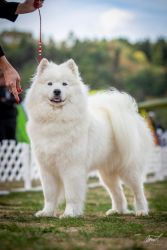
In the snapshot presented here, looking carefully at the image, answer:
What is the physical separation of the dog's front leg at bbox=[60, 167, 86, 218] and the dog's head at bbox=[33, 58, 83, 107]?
75 centimetres

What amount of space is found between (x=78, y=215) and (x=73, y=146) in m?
0.70

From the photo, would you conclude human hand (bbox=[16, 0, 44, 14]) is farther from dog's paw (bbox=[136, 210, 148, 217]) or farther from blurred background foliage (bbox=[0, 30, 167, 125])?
blurred background foliage (bbox=[0, 30, 167, 125])

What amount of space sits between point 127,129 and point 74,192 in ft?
3.41

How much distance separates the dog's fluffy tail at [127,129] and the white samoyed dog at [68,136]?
0.01 m

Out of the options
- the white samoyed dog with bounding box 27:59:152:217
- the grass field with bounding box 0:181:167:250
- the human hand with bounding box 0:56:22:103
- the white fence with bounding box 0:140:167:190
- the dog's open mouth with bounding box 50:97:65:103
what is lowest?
the white fence with bounding box 0:140:167:190

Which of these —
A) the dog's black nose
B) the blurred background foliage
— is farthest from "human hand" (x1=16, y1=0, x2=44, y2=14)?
the blurred background foliage

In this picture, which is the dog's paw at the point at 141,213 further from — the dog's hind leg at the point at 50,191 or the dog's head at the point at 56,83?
the dog's head at the point at 56,83

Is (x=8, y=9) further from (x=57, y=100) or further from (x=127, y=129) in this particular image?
(x=127, y=129)

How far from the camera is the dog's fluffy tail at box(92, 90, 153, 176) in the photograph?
605cm


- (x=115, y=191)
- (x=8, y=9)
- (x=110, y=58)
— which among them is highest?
(x=110, y=58)

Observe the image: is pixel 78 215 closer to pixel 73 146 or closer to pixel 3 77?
pixel 73 146

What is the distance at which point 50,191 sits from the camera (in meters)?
5.61

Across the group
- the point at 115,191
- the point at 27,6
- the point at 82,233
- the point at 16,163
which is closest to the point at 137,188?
the point at 115,191

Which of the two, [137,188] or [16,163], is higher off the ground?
[137,188]
